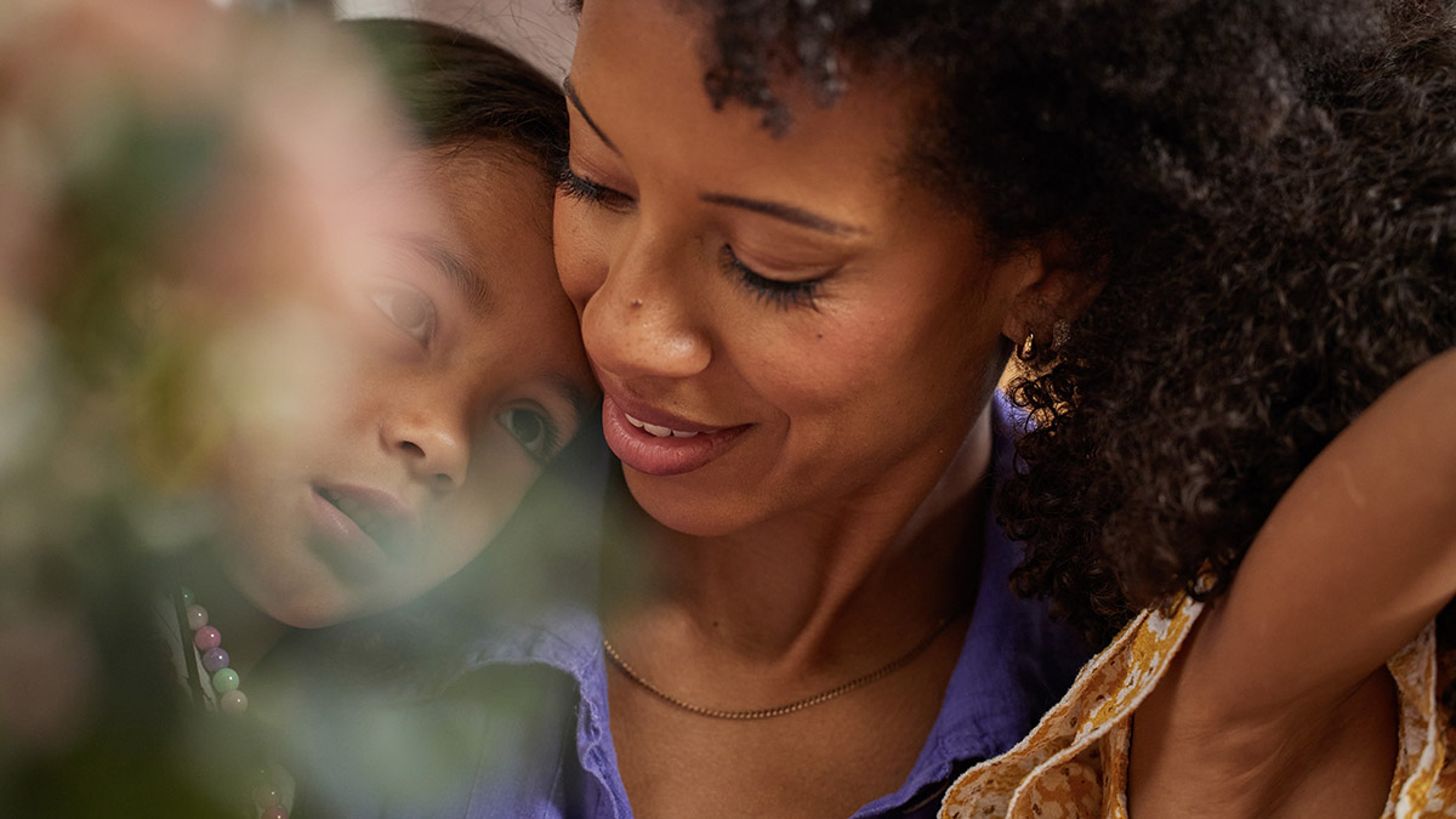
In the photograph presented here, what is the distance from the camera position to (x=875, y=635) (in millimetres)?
1281

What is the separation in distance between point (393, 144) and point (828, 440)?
1.38ft

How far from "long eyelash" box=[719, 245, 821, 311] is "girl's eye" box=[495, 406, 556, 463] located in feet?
1.05

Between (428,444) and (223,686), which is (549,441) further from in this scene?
(223,686)

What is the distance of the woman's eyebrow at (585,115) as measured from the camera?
0.91 metres

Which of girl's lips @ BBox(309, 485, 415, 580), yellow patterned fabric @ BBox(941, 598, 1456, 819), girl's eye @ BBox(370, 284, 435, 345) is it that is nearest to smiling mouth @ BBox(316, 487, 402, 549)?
girl's lips @ BBox(309, 485, 415, 580)

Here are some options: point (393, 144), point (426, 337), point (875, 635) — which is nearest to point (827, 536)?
point (875, 635)

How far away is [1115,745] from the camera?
94cm

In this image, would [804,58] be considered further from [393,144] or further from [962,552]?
[962,552]

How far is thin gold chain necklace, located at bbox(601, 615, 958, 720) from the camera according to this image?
125 cm

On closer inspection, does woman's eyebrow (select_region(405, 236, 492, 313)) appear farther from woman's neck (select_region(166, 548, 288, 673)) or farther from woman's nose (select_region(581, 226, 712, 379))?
woman's neck (select_region(166, 548, 288, 673))

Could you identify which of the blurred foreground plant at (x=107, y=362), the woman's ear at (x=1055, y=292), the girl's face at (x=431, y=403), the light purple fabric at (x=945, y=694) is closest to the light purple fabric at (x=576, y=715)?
the light purple fabric at (x=945, y=694)

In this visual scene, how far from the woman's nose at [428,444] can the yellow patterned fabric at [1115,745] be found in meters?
0.48

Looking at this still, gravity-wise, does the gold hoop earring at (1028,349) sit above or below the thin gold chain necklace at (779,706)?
above

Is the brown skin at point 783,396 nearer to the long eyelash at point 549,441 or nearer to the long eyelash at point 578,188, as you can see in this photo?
the long eyelash at point 578,188
